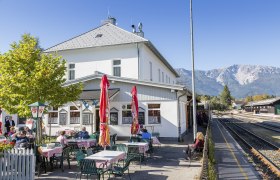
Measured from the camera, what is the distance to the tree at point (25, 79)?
48.8ft

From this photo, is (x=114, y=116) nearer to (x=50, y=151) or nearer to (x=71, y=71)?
(x=71, y=71)

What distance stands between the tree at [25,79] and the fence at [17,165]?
665 cm

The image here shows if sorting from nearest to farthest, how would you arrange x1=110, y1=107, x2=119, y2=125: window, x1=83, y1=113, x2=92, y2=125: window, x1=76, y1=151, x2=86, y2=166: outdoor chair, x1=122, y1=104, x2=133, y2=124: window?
x1=76, y1=151, x2=86, y2=166: outdoor chair, x1=122, y1=104, x2=133, y2=124: window, x1=110, y1=107, x2=119, y2=125: window, x1=83, y1=113, x2=92, y2=125: window

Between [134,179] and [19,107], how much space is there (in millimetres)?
8952

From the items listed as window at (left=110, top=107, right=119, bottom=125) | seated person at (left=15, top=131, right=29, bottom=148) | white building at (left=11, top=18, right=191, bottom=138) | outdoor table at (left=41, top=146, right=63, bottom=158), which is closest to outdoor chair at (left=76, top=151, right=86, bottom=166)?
outdoor table at (left=41, top=146, right=63, bottom=158)

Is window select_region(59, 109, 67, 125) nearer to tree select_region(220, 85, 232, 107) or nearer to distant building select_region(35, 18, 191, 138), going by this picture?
distant building select_region(35, 18, 191, 138)

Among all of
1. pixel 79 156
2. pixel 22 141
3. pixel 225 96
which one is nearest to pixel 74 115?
pixel 22 141

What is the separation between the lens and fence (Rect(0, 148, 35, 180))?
8008mm

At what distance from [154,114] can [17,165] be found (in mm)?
13001

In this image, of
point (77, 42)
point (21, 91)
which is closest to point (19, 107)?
point (21, 91)

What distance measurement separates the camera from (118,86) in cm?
2136

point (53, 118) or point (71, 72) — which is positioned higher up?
point (71, 72)

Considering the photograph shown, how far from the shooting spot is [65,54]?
2769 centimetres

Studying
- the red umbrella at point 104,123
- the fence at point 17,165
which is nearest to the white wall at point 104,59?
the red umbrella at point 104,123
